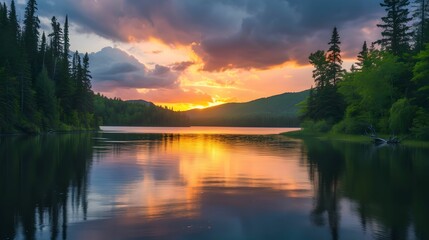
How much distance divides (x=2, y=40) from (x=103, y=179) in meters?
74.3

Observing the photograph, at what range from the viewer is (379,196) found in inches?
664

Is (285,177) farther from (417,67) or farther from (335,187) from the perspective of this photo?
(417,67)

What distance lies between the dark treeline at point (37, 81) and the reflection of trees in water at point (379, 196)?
65.9 meters

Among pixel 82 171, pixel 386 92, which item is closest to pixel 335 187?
pixel 82 171

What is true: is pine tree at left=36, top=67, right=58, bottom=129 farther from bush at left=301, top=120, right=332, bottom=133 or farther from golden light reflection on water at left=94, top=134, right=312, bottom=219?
golden light reflection on water at left=94, top=134, right=312, bottom=219

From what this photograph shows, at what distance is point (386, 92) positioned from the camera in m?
67.2

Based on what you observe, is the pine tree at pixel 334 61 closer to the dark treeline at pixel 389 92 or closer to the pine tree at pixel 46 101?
the dark treeline at pixel 389 92

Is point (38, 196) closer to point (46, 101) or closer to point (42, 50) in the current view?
point (46, 101)

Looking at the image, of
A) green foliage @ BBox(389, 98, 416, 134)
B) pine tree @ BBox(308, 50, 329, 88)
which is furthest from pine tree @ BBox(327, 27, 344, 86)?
green foliage @ BBox(389, 98, 416, 134)

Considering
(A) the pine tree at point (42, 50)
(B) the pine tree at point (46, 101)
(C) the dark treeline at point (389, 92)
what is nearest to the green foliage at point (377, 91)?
(C) the dark treeline at point (389, 92)

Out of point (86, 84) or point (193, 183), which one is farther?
point (86, 84)

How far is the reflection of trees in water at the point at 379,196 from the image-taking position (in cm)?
1183

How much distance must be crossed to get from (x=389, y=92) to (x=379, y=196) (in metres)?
55.5

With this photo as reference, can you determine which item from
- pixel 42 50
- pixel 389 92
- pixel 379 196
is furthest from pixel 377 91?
pixel 42 50
